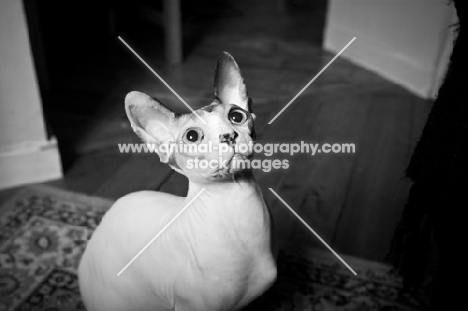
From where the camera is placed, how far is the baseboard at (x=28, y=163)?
4.97 feet

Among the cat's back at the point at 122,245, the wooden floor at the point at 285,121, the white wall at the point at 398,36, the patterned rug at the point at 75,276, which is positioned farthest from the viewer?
the white wall at the point at 398,36

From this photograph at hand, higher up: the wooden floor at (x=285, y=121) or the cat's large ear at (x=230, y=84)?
the cat's large ear at (x=230, y=84)

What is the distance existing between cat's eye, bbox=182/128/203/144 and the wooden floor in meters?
0.73

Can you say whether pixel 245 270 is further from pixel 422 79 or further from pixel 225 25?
pixel 225 25

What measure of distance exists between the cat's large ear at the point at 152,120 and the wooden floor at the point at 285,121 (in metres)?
0.71

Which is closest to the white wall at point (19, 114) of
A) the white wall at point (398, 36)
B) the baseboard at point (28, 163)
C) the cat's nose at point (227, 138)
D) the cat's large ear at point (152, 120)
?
the baseboard at point (28, 163)

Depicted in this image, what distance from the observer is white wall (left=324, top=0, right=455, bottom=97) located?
6.99 ft

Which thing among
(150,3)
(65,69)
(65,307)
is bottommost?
(65,307)

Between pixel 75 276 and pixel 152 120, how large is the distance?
24.9 inches

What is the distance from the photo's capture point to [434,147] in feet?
2.67

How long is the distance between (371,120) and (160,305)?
4.62ft

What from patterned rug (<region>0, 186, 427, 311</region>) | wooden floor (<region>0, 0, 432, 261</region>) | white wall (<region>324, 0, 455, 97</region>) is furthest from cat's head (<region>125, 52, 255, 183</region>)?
white wall (<region>324, 0, 455, 97</region>)

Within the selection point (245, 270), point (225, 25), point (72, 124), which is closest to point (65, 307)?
point (245, 270)

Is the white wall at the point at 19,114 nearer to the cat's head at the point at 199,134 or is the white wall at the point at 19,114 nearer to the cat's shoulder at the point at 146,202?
the cat's shoulder at the point at 146,202
